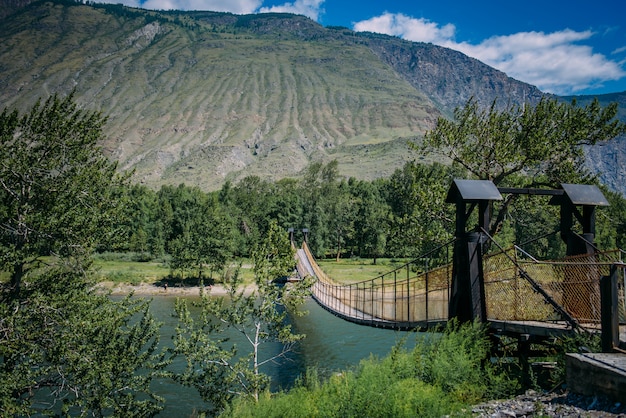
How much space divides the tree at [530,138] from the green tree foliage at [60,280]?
30.9 feet

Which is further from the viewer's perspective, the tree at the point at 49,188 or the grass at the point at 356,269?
the grass at the point at 356,269

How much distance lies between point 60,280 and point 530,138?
12599 millimetres

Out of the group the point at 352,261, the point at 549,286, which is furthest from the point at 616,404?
the point at 352,261

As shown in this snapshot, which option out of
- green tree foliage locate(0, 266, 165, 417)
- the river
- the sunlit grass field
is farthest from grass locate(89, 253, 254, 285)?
green tree foliage locate(0, 266, 165, 417)

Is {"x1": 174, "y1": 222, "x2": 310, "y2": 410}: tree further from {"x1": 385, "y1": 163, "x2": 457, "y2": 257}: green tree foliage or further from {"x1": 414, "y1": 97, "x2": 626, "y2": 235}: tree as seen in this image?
{"x1": 414, "y1": 97, "x2": 626, "y2": 235}: tree

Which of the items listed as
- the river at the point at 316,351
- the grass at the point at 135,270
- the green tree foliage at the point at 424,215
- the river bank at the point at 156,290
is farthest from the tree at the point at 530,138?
the river bank at the point at 156,290

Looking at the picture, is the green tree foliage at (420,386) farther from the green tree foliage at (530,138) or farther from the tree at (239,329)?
the green tree foliage at (530,138)

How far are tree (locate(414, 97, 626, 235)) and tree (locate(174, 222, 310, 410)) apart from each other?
18.7 ft

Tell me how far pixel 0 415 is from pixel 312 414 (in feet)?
20.6

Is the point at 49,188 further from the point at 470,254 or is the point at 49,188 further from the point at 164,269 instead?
the point at 164,269

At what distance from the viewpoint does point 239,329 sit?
12.3m

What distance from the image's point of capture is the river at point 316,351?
1463cm

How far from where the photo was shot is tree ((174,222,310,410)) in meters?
11.2

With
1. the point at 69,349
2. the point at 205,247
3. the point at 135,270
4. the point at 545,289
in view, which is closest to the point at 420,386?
the point at 545,289
